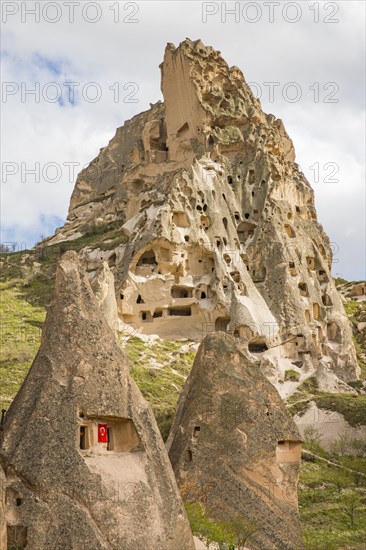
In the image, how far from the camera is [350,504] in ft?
101

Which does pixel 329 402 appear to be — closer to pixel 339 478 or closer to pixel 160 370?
pixel 339 478

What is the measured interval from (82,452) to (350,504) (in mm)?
16869

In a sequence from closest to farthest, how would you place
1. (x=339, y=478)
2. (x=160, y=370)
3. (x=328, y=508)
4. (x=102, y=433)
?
1. (x=102, y=433)
2. (x=328, y=508)
3. (x=339, y=478)
4. (x=160, y=370)

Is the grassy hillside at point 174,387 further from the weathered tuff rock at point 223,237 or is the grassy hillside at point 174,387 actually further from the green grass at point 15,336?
the weathered tuff rock at point 223,237

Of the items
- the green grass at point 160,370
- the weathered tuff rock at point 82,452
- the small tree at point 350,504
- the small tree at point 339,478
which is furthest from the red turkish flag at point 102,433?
the small tree at point 339,478

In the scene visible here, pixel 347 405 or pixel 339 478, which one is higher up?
pixel 347 405

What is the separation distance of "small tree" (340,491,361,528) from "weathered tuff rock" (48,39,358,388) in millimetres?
16291

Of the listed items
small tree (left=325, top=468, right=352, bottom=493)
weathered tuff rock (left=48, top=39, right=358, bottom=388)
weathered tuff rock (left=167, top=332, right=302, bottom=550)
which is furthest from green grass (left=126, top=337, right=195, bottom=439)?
weathered tuff rock (left=167, top=332, right=302, bottom=550)

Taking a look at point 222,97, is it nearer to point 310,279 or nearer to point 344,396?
point 310,279

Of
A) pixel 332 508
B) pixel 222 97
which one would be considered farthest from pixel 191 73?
pixel 332 508

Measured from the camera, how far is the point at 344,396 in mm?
47125

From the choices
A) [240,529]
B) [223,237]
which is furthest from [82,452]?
[223,237]

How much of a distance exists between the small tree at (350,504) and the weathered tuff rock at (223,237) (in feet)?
53.4

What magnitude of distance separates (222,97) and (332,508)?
4729cm
